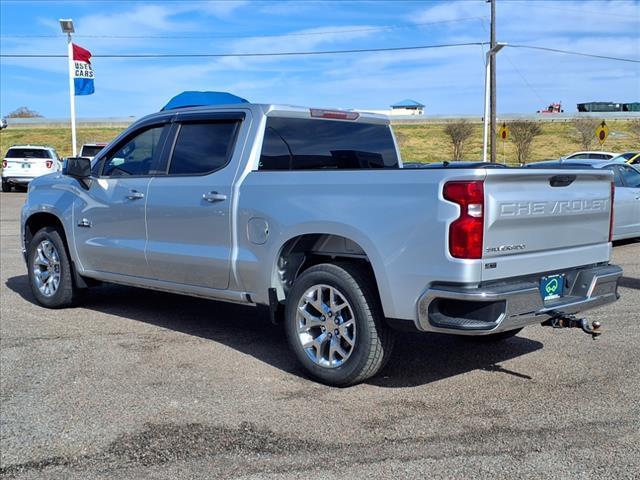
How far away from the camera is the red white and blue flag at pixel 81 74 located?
25.8 metres

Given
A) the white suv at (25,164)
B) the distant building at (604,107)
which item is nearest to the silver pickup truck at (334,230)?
the white suv at (25,164)

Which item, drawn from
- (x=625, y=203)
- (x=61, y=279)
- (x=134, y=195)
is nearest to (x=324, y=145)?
(x=134, y=195)

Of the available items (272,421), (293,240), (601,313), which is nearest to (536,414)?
(272,421)

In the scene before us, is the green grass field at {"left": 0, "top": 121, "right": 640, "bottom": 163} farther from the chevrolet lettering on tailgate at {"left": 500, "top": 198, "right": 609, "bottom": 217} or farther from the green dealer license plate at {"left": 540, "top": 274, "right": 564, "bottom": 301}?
the green dealer license plate at {"left": 540, "top": 274, "right": 564, "bottom": 301}

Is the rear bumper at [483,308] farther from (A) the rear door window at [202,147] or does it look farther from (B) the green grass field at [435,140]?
(B) the green grass field at [435,140]

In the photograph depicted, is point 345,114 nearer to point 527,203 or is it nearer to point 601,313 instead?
point 527,203

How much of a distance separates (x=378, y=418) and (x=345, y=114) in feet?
9.99

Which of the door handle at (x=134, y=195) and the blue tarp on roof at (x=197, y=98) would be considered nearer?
the door handle at (x=134, y=195)

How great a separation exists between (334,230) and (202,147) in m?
1.78

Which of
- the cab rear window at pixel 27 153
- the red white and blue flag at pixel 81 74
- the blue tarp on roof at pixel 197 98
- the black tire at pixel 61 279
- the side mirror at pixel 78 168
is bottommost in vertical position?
the black tire at pixel 61 279

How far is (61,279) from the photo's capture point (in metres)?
7.48

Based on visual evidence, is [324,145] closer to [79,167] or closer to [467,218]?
[467,218]

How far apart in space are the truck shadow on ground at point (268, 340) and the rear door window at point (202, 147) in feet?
5.08

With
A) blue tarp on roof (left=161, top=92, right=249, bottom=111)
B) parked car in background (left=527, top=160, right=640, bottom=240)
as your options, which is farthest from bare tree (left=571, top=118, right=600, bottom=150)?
blue tarp on roof (left=161, top=92, right=249, bottom=111)
